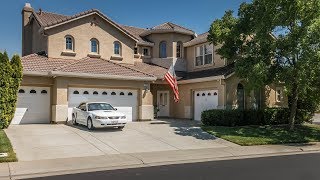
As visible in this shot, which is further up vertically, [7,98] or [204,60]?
[204,60]

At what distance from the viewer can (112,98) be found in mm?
24609

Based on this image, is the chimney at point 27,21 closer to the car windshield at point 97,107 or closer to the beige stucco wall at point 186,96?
the beige stucco wall at point 186,96

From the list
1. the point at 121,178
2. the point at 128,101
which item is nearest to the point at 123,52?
the point at 128,101

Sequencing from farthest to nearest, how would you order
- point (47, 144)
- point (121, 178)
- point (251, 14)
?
1. point (251, 14)
2. point (47, 144)
3. point (121, 178)

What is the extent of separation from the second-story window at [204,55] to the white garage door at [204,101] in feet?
9.71

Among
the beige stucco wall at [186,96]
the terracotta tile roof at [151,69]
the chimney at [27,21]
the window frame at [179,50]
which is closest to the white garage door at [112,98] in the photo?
the terracotta tile roof at [151,69]

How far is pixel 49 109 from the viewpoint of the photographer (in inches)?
909

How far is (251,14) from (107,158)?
1360 centimetres

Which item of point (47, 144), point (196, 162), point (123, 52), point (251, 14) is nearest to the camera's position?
point (196, 162)

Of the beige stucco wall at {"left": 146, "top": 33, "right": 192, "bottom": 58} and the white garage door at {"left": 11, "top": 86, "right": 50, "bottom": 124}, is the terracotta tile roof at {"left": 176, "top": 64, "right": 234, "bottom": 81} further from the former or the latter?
the white garage door at {"left": 11, "top": 86, "right": 50, "bottom": 124}

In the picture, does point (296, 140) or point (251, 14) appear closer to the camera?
point (296, 140)

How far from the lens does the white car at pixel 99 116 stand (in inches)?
768

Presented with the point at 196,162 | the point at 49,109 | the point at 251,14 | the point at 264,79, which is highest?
the point at 251,14

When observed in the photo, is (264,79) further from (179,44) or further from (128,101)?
(179,44)
